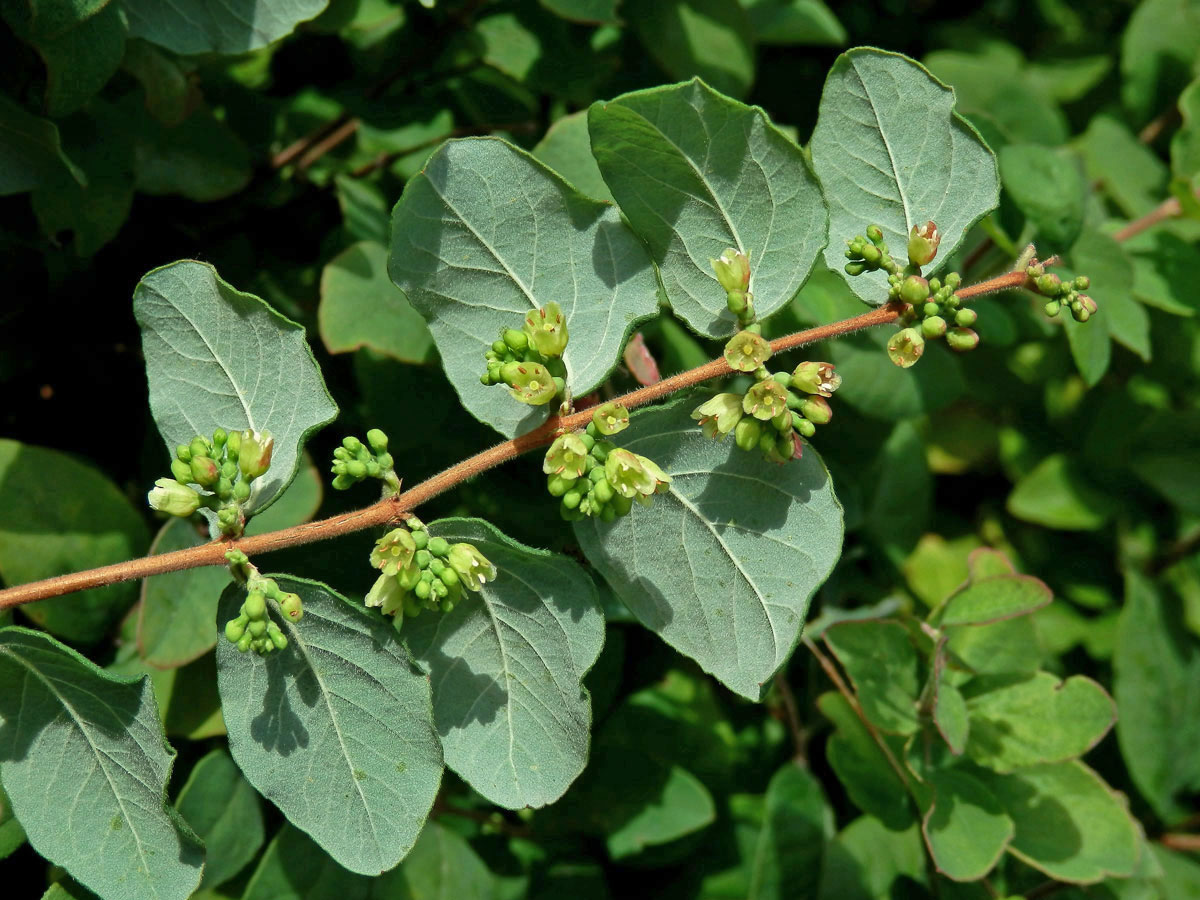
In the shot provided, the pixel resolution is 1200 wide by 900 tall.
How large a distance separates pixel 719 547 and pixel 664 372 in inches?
32.8

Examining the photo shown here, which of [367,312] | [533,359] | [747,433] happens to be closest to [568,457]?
[533,359]

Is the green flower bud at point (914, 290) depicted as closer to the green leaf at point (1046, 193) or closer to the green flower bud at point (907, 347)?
the green flower bud at point (907, 347)

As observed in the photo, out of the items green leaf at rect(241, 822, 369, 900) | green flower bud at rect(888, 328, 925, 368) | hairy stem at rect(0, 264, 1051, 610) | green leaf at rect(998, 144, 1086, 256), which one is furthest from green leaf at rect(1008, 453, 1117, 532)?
green leaf at rect(241, 822, 369, 900)

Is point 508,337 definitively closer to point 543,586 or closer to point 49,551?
point 543,586

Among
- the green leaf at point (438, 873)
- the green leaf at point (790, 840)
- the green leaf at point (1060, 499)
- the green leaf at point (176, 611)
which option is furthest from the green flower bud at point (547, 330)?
the green leaf at point (1060, 499)

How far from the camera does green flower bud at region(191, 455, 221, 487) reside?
1755 mm

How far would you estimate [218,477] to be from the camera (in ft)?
5.87

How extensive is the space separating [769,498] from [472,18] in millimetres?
1888

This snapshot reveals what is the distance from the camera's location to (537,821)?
2768mm

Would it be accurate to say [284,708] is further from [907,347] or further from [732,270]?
[907,347]

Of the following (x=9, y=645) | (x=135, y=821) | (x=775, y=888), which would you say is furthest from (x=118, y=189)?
(x=775, y=888)

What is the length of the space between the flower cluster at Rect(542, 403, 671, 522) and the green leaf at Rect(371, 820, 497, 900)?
3.90 ft

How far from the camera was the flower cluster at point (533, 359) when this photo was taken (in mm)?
1792

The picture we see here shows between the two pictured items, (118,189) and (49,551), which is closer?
(49,551)
